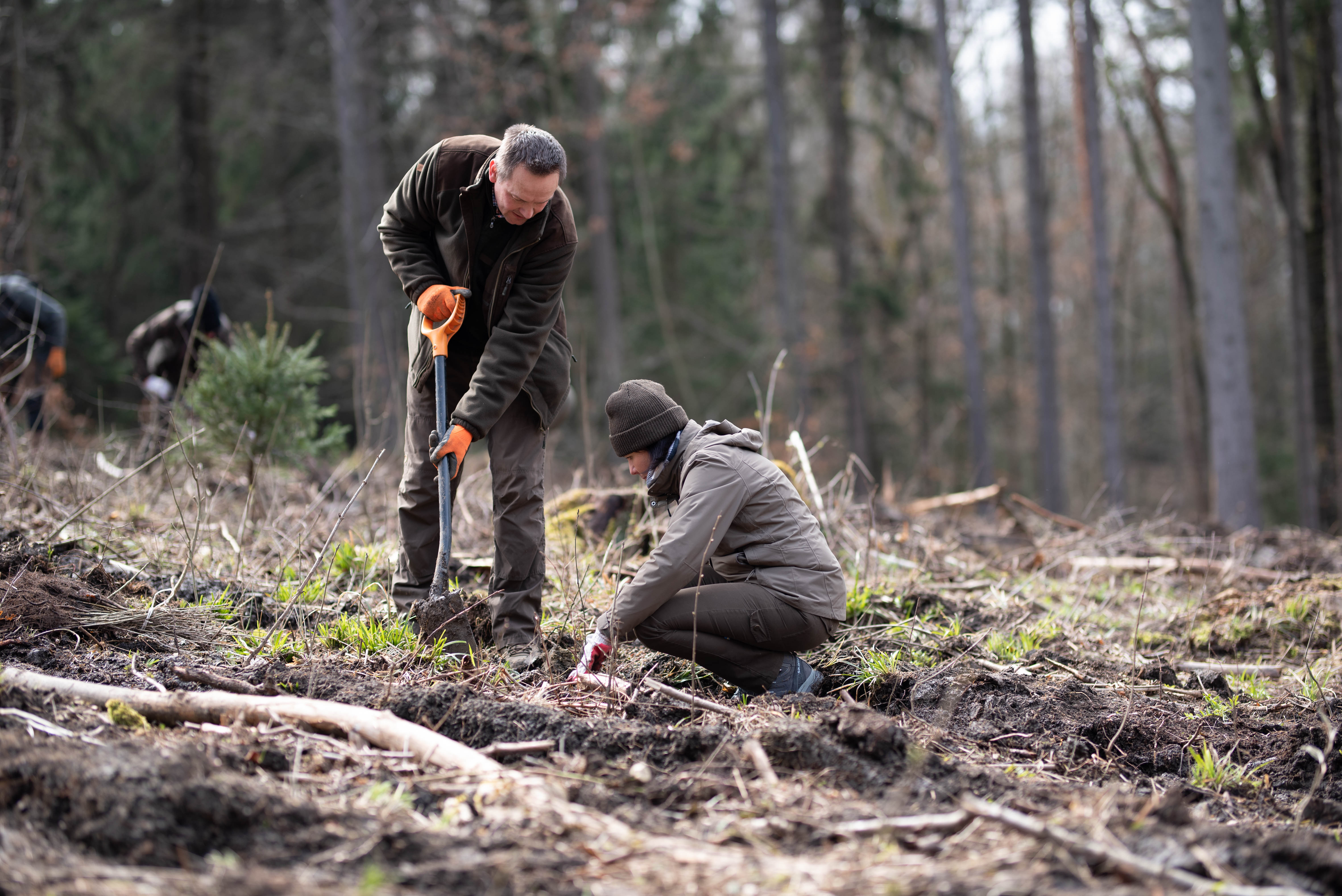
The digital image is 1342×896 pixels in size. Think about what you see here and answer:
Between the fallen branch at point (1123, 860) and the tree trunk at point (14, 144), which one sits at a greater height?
the tree trunk at point (14, 144)

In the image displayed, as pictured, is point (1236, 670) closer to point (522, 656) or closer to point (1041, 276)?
point (522, 656)

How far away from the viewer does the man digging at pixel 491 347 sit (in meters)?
3.79

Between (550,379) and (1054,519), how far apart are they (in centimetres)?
543

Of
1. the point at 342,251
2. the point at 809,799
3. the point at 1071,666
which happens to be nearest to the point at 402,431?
the point at 1071,666

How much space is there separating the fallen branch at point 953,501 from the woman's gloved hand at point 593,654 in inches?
168

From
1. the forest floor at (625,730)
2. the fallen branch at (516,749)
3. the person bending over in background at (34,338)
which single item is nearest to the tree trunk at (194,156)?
the person bending over in background at (34,338)

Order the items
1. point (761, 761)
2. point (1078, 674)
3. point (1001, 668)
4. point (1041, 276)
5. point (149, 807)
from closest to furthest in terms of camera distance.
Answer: point (149, 807) < point (761, 761) < point (1001, 668) < point (1078, 674) < point (1041, 276)

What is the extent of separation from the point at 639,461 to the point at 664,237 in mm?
A: 16642

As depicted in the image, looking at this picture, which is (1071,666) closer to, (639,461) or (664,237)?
(639,461)

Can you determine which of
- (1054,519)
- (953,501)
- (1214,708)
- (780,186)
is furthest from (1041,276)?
(1214,708)

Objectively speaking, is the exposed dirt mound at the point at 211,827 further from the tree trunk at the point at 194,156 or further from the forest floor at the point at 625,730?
the tree trunk at the point at 194,156

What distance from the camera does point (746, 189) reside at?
20562 millimetres

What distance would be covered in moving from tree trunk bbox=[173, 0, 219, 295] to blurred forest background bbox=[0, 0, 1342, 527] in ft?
0.26

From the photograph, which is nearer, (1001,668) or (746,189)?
(1001,668)
